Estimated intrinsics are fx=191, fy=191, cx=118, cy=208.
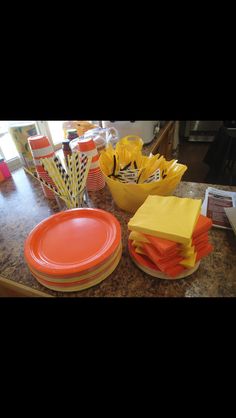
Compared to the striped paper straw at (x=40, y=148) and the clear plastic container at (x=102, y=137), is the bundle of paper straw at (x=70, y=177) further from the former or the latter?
the clear plastic container at (x=102, y=137)

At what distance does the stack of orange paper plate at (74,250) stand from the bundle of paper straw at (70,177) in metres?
0.07

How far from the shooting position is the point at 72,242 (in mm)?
475

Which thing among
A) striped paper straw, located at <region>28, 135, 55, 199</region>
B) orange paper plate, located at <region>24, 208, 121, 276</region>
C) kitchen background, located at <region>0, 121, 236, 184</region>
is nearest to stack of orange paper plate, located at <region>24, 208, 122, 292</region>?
orange paper plate, located at <region>24, 208, 121, 276</region>

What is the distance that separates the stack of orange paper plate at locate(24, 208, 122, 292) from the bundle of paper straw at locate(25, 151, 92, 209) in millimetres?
73

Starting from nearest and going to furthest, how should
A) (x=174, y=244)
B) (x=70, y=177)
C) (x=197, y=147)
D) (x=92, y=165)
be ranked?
(x=174, y=244) < (x=70, y=177) < (x=92, y=165) < (x=197, y=147)

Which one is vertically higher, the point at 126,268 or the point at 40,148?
the point at 40,148

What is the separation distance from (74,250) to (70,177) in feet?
0.81

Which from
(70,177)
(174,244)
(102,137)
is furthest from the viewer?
(102,137)

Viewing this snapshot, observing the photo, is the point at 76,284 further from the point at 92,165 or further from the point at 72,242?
the point at 92,165

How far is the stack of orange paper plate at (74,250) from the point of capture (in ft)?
1.32

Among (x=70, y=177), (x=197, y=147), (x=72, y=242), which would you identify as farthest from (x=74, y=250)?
(x=197, y=147)
